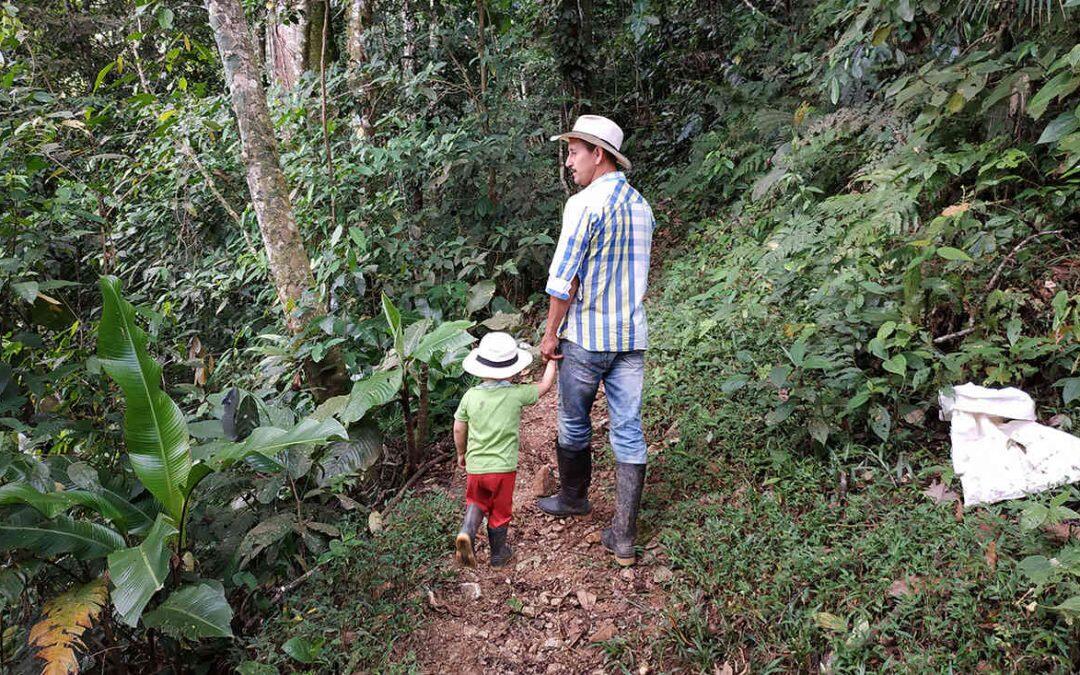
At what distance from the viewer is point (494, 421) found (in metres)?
3.28

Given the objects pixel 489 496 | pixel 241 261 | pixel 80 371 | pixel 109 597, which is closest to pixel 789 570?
pixel 489 496

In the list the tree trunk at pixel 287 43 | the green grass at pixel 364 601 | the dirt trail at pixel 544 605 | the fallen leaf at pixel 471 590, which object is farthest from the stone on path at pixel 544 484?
the tree trunk at pixel 287 43

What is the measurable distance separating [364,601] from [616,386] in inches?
69.0

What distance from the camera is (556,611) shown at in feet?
10.6

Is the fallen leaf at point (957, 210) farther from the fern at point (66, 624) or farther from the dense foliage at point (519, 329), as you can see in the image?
the fern at point (66, 624)

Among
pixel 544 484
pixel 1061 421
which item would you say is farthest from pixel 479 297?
pixel 1061 421

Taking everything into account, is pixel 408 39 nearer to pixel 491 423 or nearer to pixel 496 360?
pixel 496 360

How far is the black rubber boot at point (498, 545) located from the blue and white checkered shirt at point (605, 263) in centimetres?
116

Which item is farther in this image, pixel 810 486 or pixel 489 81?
pixel 489 81

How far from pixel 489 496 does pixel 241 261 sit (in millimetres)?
4342

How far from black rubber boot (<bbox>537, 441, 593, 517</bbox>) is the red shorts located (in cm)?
39

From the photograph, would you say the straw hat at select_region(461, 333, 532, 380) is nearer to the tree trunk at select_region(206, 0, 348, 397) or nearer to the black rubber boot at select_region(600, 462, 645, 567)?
the black rubber boot at select_region(600, 462, 645, 567)

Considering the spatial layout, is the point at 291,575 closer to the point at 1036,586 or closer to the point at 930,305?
the point at 1036,586

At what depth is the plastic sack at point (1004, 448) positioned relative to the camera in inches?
115
